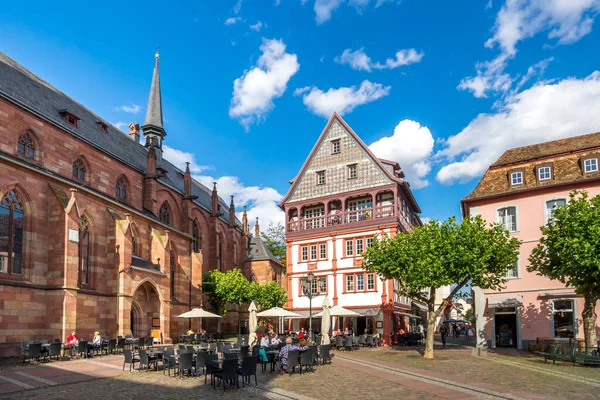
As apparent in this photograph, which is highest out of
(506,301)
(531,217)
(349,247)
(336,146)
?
(336,146)

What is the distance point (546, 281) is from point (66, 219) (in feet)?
90.4

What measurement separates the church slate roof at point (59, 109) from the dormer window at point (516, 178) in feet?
92.8

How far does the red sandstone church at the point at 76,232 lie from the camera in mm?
25266

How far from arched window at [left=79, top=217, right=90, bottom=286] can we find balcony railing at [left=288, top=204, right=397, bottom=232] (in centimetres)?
1756

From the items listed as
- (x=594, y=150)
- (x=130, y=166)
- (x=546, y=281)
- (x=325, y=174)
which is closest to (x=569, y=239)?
(x=546, y=281)

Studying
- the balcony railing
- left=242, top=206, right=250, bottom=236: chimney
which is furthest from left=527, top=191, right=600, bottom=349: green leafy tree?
left=242, top=206, right=250, bottom=236: chimney

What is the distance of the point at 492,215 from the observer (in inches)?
1307

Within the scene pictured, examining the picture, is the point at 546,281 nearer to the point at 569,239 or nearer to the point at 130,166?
the point at 569,239

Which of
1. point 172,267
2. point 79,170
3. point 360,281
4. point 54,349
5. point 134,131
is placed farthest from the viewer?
point 134,131

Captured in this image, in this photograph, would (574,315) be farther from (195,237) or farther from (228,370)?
(195,237)

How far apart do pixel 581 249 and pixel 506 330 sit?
492 inches

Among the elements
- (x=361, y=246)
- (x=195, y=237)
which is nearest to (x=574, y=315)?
(x=361, y=246)

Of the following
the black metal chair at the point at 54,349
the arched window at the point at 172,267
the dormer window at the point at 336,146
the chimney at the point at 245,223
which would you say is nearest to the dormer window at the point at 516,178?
the dormer window at the point at 336,146

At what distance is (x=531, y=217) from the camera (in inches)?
1242
